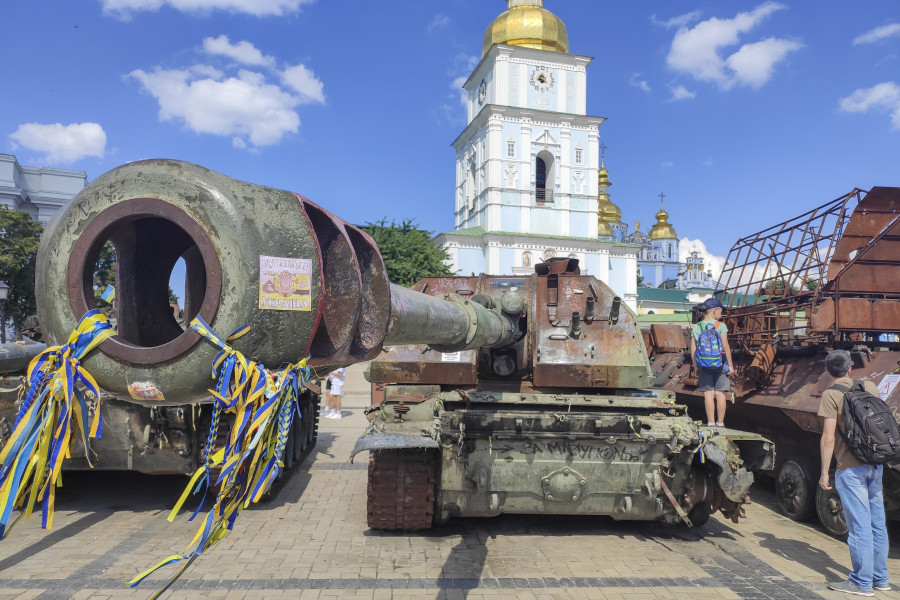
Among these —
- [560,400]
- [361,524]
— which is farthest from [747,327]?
[361,524]

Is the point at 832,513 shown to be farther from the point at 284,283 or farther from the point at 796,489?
the point at 284,283

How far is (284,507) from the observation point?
6.81 m

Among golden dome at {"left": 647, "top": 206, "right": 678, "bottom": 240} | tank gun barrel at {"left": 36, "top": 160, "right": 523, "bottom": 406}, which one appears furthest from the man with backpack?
golden dome at {"left": 647, "top": 206, "right": 678, "bottom": 240}

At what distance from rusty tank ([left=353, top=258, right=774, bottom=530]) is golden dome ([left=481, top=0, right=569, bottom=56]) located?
36471 millimetres

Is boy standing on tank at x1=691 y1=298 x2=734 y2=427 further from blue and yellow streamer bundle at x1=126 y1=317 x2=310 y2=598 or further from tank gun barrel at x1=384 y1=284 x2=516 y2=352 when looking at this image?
blue and yellow streamer bundle at x1=126 y1=317 x2=310 y2=598

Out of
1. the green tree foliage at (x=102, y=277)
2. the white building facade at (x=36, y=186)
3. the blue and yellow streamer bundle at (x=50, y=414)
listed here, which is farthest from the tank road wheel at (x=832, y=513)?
the white building facade at (x=36, y=186)

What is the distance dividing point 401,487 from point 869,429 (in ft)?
11.7

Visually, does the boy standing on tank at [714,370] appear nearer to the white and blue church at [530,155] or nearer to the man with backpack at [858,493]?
the man with backpack at [858,493]

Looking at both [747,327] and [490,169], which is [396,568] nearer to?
[747,327]

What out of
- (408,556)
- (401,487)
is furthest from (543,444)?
(408,556)

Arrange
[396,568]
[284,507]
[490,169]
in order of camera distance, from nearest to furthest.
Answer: [396,568] → [284,507] → [490,169]

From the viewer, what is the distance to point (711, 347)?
6.44m

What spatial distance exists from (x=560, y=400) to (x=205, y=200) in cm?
434

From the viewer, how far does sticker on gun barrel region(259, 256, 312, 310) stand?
69.1 inches
